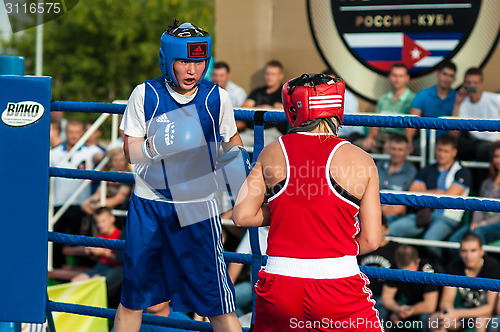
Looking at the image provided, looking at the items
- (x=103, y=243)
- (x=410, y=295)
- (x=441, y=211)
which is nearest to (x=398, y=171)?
(x=441, y=211)

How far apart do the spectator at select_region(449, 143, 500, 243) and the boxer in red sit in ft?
9.21

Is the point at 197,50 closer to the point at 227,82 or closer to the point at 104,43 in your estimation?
the point at 227,82

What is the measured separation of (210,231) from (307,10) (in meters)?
4.06

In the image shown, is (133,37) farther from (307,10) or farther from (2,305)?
(2,305)

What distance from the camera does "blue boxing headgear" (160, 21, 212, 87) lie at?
2418 mm

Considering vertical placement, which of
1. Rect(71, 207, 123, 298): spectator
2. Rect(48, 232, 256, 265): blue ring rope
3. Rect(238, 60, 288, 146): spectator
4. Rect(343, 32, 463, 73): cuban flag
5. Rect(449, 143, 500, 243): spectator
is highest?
Rect(343, 32, 463, 73): cuban flag

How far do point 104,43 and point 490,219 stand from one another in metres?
20.3

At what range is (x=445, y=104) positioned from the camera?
17.3ft

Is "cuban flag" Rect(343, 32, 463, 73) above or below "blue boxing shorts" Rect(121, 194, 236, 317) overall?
above

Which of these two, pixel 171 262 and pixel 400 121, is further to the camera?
pixel 171 262

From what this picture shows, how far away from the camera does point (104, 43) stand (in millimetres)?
23125

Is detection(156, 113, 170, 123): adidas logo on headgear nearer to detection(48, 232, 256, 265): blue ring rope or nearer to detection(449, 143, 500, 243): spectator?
detection(48, 232, 256, 265): blue ring rope

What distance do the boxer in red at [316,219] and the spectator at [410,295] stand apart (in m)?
2.36

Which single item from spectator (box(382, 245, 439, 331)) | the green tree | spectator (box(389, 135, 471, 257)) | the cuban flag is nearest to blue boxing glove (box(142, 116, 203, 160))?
spectator (box(382, 245, 439, 331))
